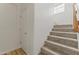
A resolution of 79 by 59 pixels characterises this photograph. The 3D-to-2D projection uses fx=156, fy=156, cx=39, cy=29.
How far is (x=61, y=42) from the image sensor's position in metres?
1.91

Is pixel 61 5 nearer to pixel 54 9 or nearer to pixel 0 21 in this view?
pixel 54 9

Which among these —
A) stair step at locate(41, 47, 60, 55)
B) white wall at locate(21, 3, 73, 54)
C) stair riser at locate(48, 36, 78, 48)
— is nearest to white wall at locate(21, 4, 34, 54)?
white wall at locate(21, 3, 73, 54)

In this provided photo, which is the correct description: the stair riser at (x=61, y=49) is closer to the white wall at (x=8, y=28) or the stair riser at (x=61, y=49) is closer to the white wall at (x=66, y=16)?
the white wall at (x=66, y=16)

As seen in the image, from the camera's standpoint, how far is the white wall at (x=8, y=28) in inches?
76.4

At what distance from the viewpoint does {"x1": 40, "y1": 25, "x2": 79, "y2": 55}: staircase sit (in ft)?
6.03

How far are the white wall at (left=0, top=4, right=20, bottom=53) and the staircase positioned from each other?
38 centimetres

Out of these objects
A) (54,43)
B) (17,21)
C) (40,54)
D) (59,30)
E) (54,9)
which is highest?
(54,9)

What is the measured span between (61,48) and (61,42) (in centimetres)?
8

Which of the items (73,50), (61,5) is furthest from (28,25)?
(73,50)

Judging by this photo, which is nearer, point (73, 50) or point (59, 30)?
point (73, 50)

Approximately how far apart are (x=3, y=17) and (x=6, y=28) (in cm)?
14

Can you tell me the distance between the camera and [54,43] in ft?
6.32

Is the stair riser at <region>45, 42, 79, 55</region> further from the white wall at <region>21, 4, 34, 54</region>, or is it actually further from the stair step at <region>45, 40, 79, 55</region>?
the white wall at <region>21, 4, 34, 54</region>

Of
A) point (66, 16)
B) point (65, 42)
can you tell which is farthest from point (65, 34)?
point (66, 16)
